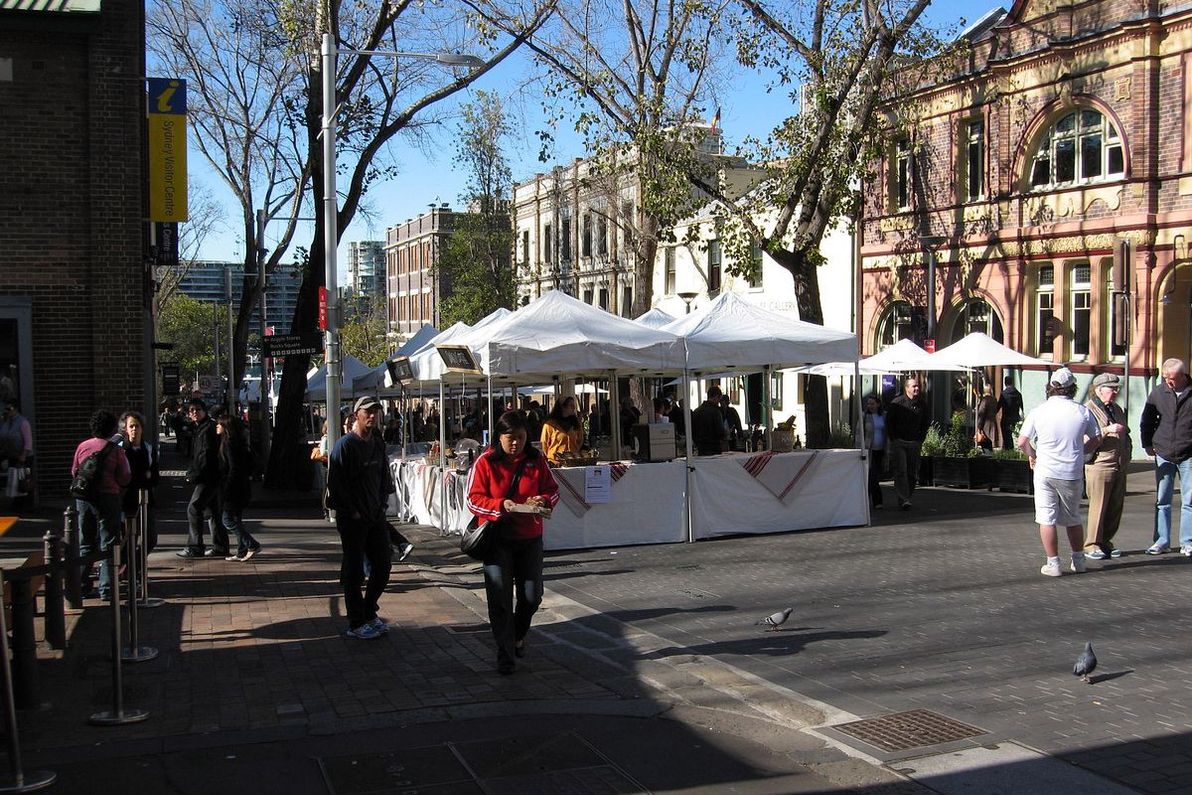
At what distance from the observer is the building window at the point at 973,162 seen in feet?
95.3

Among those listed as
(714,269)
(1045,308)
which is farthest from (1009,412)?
(714,269)

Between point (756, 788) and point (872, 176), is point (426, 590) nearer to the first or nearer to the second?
point (756, 788)

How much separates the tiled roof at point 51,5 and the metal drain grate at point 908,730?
1440 centimetres

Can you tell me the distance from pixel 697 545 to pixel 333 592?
189 inches

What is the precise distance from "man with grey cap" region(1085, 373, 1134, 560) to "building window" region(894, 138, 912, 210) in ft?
68.1

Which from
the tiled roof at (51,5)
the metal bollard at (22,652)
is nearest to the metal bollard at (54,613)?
the metal bollard at (22,652)

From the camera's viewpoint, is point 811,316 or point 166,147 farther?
point 811,316

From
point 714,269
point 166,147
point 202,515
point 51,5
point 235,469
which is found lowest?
point 202,515

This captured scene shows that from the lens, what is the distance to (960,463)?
20062 millimetres

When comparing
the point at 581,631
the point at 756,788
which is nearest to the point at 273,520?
the point at 581,631

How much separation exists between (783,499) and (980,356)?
9.39 meters

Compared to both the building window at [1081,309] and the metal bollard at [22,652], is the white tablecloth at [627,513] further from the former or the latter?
the building window at [1081,309]

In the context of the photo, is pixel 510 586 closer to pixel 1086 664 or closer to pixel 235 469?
pixel 1086 664

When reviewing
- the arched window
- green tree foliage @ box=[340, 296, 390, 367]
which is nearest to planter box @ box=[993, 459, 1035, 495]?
the arched window
